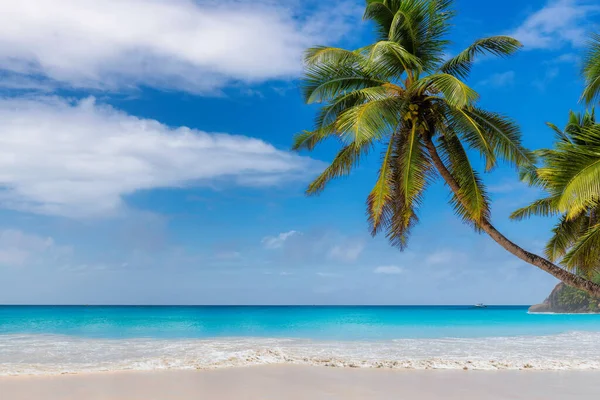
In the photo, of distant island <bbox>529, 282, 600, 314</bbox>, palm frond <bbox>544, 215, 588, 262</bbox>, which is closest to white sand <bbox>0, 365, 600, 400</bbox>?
palm frond <bbox>544, 215, 588, 262</bbox>

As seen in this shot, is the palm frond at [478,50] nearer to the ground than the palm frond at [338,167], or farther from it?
farther from it

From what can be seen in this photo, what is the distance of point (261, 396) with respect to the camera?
11.6 meters

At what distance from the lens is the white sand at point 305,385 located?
11594mm

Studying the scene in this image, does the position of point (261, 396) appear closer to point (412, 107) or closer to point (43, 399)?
point (43, 399)

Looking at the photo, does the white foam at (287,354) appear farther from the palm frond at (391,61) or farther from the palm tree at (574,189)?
the palm frond at (391,61)

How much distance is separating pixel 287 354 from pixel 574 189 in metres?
14.1

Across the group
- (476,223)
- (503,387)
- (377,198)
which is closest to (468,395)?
(503,387)

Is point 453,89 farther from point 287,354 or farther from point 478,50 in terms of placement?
point 287,354

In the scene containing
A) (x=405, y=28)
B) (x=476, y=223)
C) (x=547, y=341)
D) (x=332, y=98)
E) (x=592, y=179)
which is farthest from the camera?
(x=547, y=341)

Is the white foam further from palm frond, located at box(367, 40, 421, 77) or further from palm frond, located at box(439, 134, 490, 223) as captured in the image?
palm frond, located at box(367, 40, 421, 77)

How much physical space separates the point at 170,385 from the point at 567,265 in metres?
8.93

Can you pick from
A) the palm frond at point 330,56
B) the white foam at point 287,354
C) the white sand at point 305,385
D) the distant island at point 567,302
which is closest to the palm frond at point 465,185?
the palm frond at point 330,56

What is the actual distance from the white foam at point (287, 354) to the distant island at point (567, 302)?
55.4m

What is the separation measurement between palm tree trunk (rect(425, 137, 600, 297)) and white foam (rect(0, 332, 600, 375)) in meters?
8.40
